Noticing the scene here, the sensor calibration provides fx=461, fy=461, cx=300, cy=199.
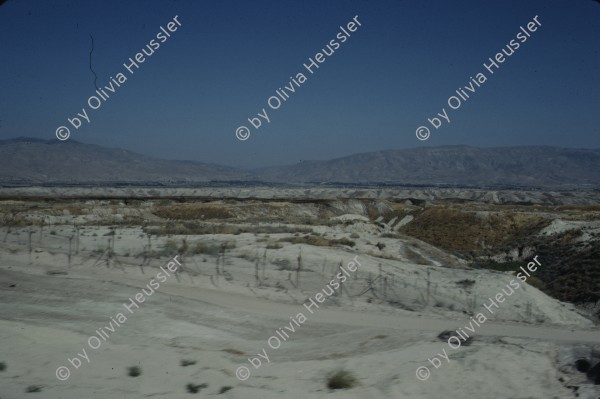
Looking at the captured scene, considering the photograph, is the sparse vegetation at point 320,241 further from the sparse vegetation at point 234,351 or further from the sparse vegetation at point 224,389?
the sparse vegetation at point 224,389

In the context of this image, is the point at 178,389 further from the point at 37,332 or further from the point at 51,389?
the point at 37,332

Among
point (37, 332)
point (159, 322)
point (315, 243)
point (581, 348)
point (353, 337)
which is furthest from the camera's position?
point (315, 243)

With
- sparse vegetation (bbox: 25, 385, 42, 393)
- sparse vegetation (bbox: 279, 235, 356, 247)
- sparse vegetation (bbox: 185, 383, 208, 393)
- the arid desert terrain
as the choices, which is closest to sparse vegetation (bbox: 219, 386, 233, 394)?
the arid desert terrain

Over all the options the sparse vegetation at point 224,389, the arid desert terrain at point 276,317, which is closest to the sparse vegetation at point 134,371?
the arid desert terrain at point 276,317

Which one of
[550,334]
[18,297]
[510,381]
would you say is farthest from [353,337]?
[18,297]

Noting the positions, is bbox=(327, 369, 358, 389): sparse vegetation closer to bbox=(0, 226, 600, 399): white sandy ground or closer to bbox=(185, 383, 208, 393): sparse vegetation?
bbox=(0, 226, 600, 399): white sandy ground

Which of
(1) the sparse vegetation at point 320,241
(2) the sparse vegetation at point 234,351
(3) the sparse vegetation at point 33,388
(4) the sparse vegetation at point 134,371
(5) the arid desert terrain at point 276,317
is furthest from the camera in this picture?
(1) the sparse vegetation at point 320,241

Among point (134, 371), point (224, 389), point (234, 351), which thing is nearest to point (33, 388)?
point (134, 371)

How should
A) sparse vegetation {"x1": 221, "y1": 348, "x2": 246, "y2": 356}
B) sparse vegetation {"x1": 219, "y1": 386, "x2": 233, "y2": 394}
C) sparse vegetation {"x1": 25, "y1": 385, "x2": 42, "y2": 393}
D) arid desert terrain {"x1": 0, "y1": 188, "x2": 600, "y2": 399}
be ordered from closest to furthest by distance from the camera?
sparse vegetation {"x1": 25, "y1": 385, "x2": 42, "y2": 393}, sparse vegetation {"x1": 219, "y1": 386, "x2": 233, "y2": 394}, arid desert terrain {"x1": 0, "y1": 188, "x2": 600, "y2": 399}, sparse vegetation {"x1": 221, "y1": 348, "x2": 246, "y2": 356}
